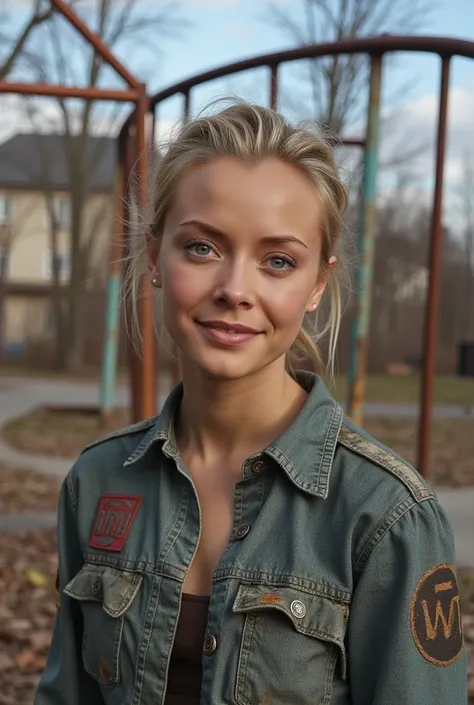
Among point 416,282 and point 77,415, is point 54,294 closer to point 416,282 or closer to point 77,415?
point 416,282

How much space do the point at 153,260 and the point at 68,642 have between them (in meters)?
0.67

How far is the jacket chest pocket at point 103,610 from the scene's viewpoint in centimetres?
149

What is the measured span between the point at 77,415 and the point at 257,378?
11.1 m

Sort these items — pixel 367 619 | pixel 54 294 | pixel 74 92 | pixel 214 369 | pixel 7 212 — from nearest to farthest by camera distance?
1. pixel 367 619
2. pixel 214 369
3. pixel 74 92
4. pixel 54 294
5. pixel 7 212

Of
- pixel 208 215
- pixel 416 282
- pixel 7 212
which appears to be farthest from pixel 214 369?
pixel 7 212

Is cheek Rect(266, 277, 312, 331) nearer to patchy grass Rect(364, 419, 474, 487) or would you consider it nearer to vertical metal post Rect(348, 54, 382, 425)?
vertical metal post Rect(348, 54, 382, 425)

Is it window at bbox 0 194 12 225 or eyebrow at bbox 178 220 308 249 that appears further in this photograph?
window at bbox 0 194 12 225

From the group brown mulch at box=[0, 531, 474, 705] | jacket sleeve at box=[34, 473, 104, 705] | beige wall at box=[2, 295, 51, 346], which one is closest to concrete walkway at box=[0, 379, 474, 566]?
brown mulch at box=[0, 531, 474, 705]

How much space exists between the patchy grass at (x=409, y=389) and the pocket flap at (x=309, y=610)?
12.7m

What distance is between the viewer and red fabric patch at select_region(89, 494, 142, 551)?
5.12 feet

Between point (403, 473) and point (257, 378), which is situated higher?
point (257, 378)

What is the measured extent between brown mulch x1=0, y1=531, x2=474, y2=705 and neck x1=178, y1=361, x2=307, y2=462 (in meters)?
1.82

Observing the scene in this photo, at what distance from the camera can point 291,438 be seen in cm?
148

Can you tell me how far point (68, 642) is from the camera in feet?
5.49
